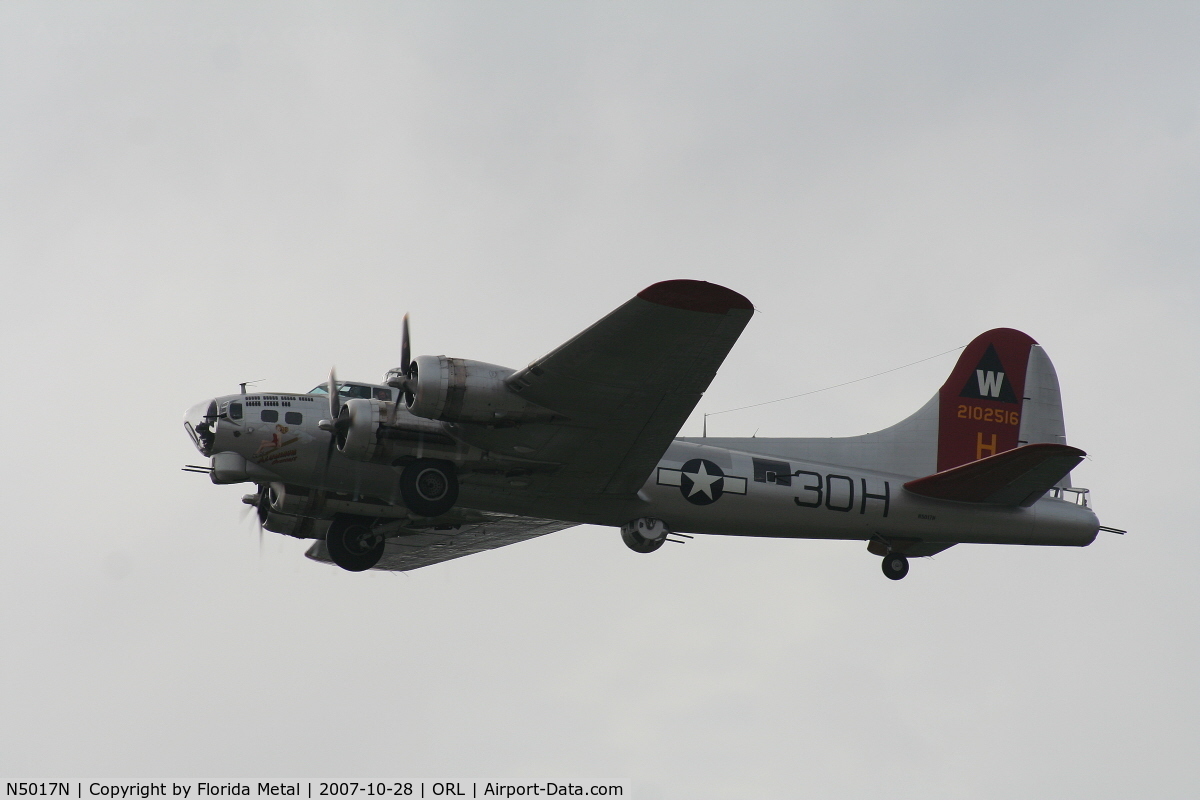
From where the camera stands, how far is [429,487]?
50.3 feet

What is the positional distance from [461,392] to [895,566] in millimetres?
7432

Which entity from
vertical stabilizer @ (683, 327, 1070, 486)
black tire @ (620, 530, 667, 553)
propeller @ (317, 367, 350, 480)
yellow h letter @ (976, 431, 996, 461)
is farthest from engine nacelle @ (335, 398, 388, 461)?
yellow h letter @ (976, 431, 996, 461)

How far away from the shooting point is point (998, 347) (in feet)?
66.3

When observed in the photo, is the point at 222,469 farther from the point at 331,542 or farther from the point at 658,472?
the point at 658,472

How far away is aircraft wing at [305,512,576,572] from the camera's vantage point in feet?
64.8

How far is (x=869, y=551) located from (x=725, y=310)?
6.87m

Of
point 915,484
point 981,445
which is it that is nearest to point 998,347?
point 981,445

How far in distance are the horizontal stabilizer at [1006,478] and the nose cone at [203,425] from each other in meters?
9.82

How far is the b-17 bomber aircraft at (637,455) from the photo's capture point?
47.5 feet

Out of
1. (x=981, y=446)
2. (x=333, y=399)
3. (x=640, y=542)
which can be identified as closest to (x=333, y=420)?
(x=333, y=399)

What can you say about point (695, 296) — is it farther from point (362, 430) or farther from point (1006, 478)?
point (1006, 478)

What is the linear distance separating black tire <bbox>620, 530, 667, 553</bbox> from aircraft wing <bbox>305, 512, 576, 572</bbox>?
2578mm

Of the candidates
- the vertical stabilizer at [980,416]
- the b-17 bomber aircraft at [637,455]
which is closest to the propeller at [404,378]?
the b-17 bomber aircraft at [637,455]

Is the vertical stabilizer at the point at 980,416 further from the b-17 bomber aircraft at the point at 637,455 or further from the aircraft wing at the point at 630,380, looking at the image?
the aircraft wing at the point at 630,380
